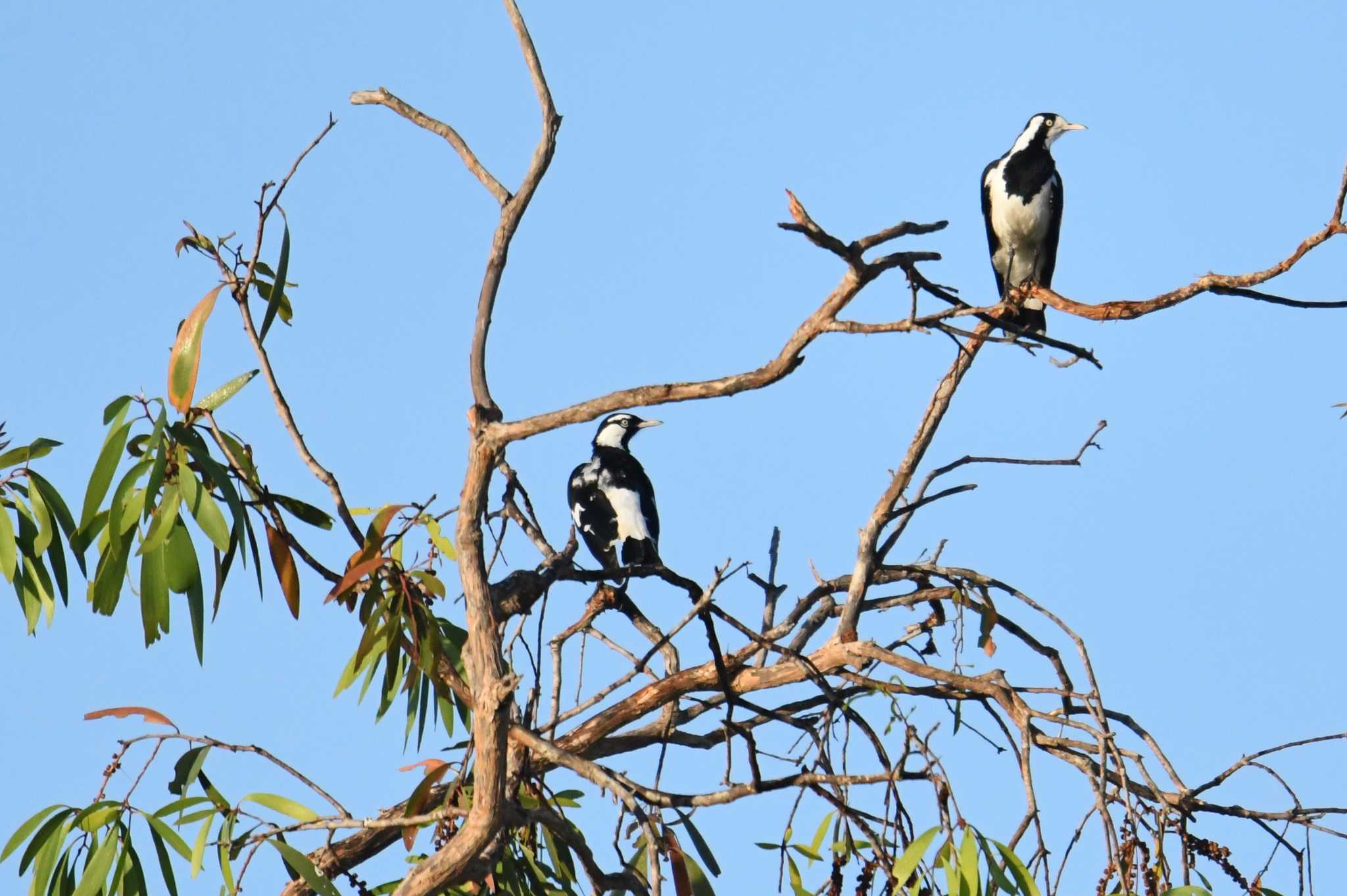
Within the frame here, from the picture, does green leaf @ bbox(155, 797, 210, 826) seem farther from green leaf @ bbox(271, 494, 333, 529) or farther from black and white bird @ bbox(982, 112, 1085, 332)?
black and white bird @ bbox(982, 112, 1085, 332)

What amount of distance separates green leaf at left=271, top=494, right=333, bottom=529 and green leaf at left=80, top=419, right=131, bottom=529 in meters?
0.27

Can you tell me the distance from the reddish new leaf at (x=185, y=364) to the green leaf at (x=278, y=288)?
112 millimetres

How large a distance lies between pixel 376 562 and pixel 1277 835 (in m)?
1.51

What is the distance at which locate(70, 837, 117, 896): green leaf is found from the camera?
264 cm

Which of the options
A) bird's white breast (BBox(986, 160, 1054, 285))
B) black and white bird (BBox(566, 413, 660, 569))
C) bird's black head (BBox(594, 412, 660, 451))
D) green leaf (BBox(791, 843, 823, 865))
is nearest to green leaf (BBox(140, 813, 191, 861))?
green leaf (BBox(791, 843, 823, 865))

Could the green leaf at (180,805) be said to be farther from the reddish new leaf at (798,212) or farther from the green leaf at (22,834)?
the reddish new leaf at (798,212)

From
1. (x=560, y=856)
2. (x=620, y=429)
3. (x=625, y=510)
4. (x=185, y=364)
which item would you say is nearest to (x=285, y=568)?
(x=185, y=364)

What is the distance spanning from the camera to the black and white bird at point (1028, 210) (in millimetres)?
5945

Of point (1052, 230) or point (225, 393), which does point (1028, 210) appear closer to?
point (1052, 230)

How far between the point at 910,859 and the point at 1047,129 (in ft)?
14.6

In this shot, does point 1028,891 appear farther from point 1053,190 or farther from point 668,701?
point 1053,190

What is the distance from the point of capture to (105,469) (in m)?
2.66

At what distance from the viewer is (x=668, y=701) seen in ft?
10.2

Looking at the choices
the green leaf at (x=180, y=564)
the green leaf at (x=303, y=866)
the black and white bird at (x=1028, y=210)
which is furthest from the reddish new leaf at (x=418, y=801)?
the black and white bird at (x=1028, y=210)
